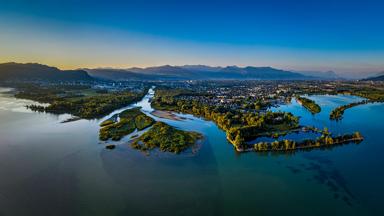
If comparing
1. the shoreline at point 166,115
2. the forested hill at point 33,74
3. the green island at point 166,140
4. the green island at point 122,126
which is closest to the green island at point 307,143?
the green island at point 166,140

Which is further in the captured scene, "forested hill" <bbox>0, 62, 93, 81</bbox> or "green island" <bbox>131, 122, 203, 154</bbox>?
"forested hill" <bbox>0, 62, 93, 81</bbox>

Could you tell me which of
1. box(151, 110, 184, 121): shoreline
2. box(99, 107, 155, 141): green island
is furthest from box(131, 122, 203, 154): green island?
box(151, 110, 184, 121): shoreline

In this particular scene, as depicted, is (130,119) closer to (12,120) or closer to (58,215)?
(12,120)

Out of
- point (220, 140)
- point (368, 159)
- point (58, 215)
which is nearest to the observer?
point (58, 215)

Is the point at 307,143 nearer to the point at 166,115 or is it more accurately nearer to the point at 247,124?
the point at 247,124

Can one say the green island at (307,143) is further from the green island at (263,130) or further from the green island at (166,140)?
the green island at (166,140)

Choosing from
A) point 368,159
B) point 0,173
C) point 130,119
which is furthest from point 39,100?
point 368,159

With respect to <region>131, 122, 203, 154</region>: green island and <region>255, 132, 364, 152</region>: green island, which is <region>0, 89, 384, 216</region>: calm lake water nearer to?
<region>255, 132, 364, 152</region>: green island

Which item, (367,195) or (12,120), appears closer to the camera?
(367,195)
